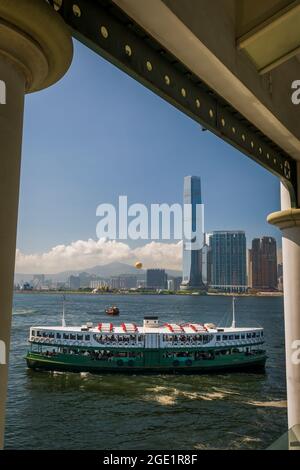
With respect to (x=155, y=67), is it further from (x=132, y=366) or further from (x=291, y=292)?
(x=132, y=366)

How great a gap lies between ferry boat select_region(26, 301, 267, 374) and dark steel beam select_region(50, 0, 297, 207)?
123 ft

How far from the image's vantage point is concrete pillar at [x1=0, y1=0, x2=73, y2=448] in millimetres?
1774

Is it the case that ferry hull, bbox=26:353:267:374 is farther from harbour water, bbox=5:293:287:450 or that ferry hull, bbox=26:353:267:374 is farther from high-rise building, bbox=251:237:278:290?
high-rise building, bbox=251:237:278:290

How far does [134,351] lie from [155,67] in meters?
39.7

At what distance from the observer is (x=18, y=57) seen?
Answer: 1.93 metres

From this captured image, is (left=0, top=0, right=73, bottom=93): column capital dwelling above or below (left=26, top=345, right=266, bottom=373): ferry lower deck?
above

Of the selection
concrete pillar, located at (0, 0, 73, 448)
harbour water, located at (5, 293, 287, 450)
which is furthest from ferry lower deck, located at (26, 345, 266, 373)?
concrete pillar, located at (0, 0, 73, 448)

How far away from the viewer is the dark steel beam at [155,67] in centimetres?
253

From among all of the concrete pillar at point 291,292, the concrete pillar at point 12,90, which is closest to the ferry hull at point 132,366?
the concrete pillar at point 291,292

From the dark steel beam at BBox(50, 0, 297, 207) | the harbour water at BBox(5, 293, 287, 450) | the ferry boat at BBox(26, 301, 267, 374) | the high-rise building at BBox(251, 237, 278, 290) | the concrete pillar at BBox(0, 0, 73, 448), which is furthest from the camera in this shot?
the high-rise building at BBox(251, 237, 278, 290)

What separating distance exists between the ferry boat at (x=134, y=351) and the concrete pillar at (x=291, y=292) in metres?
35.7
